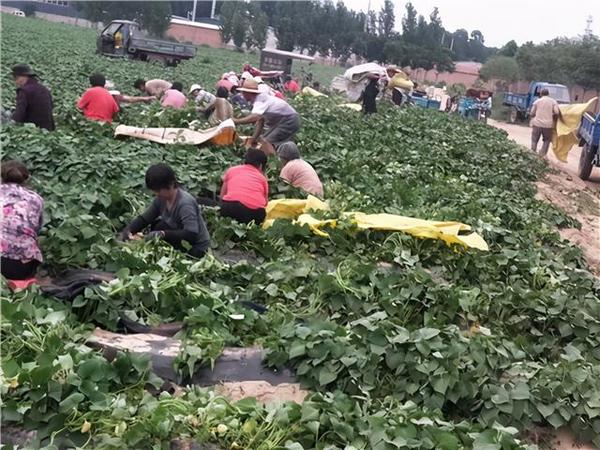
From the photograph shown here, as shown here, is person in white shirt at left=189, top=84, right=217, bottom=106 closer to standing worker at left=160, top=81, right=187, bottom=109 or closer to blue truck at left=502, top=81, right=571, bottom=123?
standing worker at left=160, top=81, right=187, bottom=109

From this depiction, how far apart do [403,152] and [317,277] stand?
6.49 meters

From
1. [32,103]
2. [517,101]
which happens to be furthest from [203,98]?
[517,101]

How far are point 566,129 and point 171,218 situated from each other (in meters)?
12.0

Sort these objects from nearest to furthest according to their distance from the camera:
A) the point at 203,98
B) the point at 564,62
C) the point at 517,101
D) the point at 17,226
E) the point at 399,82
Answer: the point at 17,226 → the point at 203,98 → the point at 399,82 → the point at 517,101 → the point at 564,62

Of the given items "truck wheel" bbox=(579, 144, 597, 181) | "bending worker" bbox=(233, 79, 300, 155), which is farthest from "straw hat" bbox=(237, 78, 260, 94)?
"truck wheel" bbox=(579, 144, 597, 181)

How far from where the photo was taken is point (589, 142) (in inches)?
539

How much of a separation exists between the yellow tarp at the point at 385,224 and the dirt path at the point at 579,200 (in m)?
2.26

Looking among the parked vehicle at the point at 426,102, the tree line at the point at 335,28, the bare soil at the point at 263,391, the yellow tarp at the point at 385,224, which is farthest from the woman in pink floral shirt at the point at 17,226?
the tree line at the point at 335,28

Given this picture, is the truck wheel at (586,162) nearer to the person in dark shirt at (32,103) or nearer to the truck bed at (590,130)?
the truck bed at (590,130)

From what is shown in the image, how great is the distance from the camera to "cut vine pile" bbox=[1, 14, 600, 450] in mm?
3168

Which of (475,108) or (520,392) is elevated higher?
(475,108)

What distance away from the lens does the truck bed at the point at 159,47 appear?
2798cm

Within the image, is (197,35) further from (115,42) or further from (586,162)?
(586,162)

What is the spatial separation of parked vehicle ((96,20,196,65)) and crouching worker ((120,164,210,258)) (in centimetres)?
2282
